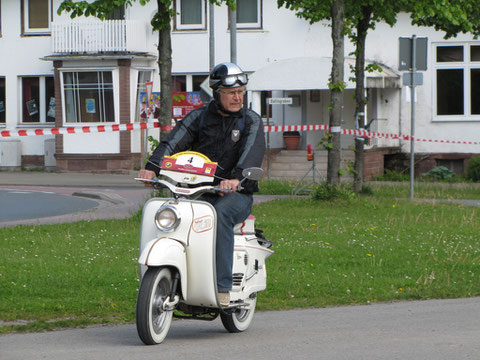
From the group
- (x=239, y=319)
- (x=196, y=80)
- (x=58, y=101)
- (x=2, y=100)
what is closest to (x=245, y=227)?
(x=239, y=319)

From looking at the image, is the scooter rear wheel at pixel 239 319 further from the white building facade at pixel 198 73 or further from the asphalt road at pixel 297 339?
the white building facade at pixel 198 73

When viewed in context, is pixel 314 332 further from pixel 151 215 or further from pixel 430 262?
pixel 430 262

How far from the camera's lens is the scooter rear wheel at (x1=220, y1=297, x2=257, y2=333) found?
7410 mm

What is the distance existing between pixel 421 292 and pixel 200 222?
3249mm

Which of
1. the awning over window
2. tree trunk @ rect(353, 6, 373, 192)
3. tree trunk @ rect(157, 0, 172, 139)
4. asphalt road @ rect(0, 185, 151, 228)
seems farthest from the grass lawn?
the awning over window

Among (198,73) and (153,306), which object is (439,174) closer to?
(198,73)

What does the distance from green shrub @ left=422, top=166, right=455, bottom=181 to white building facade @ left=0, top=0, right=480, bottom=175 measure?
1839mm

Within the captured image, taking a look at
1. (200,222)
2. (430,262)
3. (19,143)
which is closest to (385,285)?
(430,262)

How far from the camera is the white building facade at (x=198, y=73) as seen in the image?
34.6 metres

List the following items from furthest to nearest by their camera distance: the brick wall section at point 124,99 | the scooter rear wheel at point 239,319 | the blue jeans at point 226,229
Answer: the brick wall section at point 124,99 < the scooter rear wheel at point 239,319 < the blue jeans at point 226,229

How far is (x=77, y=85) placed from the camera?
3578cm

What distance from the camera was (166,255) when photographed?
662 cm

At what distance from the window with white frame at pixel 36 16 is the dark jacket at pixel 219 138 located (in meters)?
30.4

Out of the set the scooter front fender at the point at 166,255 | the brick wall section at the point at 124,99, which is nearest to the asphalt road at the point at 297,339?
the scooter front fender at the point at 166,255
